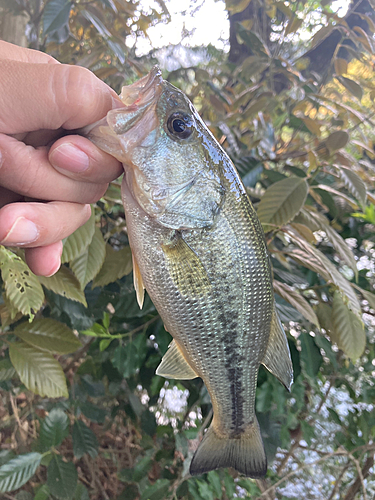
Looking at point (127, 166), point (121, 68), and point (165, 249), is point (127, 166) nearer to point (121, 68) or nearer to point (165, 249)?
point (165, 249)

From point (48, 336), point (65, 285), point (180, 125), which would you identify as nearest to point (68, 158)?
point (180, 125)

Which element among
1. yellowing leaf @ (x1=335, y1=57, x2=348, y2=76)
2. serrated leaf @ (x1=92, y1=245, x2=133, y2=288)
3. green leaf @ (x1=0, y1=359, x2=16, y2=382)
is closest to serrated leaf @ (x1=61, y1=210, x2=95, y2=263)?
serrated leaf @ (x1=92, y1=245, x2=133, y2=288)

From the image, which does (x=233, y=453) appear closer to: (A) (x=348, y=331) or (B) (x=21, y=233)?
(A) (x=348, y=331)

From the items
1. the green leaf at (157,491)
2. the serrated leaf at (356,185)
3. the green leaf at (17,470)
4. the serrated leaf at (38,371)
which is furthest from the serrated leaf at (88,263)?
the serrated leaf at (356,185)

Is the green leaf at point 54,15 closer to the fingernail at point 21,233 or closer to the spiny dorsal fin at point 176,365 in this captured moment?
the fingernail at point 21,233

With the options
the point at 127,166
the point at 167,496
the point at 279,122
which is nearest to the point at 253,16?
the point at 279,122

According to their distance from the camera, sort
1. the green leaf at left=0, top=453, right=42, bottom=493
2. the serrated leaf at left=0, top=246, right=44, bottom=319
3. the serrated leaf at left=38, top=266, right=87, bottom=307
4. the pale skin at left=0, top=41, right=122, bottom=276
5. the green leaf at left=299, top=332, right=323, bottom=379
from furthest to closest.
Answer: the green leaf at left=299, top=332, right=323, bottom=379, the green leaf at left=0, top=453, right=42, bottom=493, the serrated leaf at left=38, top=266, right=87, bottom=307, the serrated leaf at left=0, top=246, right=44, bottom=319, the pale skin at left=0, top=41, right=122, bottom=276

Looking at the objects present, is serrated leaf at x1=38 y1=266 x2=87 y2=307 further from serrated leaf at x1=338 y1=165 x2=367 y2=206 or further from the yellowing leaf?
the yellowing leaf
